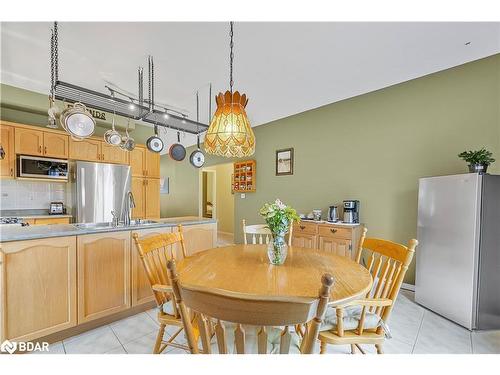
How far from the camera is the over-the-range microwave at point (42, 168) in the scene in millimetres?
3123

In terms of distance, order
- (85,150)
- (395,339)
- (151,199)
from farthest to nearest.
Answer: (151,199)
(85,150)
(395,339)

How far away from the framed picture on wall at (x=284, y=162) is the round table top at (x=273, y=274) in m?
2.66

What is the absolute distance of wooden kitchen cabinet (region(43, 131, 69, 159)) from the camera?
3.37 metres

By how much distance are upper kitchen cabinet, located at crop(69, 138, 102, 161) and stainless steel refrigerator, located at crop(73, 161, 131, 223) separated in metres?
0.16

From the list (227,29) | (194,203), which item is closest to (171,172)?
(194,203)

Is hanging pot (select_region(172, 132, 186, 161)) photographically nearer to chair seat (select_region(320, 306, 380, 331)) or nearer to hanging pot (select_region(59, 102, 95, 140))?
hanging pot (select_region(59, 102, 95, 140))

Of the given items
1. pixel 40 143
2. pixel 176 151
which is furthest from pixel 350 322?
pixel 40 143

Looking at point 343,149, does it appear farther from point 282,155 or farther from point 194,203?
point 194,203

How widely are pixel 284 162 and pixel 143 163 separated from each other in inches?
103

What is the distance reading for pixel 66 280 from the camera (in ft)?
5.95

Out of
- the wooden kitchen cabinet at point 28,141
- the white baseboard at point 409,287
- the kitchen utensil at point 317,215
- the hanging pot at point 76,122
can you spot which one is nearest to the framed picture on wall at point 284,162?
the kitchen utensil at point 317,215

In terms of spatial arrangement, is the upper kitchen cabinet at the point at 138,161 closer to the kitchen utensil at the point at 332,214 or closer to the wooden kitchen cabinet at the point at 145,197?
the wooden kitchen cabinet at the point at 145,197

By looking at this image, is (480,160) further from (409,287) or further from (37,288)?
(37,288)
